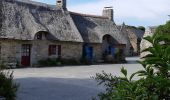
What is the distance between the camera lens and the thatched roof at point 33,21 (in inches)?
1236

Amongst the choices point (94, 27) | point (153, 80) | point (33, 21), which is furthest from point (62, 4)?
point (153, 80)

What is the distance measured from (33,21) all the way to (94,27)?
10.1m

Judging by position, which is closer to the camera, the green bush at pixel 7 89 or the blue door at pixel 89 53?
the green bush at pixel 7 89

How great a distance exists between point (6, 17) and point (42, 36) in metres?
3.91

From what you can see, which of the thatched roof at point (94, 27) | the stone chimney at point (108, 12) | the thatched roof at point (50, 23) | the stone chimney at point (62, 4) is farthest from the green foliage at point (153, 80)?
the stone chimney at point (108, 12)

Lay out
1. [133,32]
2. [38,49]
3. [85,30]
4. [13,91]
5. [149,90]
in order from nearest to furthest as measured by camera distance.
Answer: [149,90] < [13,91] < [38,49] < [85,30] < [133,32]

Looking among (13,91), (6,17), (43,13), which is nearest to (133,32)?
(43,13)

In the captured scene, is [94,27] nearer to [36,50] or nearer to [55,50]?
[55,50]

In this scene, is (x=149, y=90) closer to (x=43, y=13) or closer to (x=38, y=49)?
(x=38, y=49)

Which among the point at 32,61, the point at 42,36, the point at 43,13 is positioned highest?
the point at 43,13

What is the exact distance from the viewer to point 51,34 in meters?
34.2

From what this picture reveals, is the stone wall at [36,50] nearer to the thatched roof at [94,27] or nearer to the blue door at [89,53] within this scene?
the blue door at [89,53]

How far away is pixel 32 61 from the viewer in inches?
1286

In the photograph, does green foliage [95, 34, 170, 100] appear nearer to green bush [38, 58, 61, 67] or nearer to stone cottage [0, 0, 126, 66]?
stone cottage [0, 0, 126, 66]
